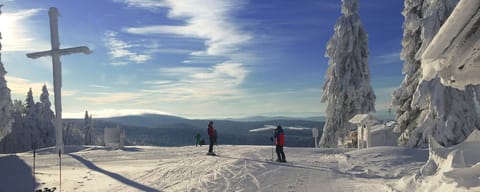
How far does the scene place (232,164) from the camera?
15.0 metres

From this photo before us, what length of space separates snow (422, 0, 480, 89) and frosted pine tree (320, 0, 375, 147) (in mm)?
29688

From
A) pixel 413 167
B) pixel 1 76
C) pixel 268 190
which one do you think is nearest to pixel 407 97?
pixel 413 167

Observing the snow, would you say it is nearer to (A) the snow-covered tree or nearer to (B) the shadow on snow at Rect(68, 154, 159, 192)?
(B) the shadow on snow at Rect(68, 154, 159, 192)

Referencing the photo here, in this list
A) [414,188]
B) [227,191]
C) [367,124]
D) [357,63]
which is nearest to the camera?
[414,188]

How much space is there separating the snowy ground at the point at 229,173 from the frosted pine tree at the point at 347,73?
15.0m

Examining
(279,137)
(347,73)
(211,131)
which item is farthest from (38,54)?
(347,73)

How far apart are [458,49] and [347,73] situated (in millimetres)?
30518

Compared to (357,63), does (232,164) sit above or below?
below

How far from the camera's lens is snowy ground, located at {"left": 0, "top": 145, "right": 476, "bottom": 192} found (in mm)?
11219

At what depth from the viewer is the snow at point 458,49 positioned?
3721 millimetres

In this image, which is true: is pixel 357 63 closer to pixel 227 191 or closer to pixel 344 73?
pixel 344 73

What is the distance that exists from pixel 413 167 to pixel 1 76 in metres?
25.1

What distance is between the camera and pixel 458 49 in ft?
13.0

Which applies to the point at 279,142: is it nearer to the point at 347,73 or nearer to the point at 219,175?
the point at 219,175
